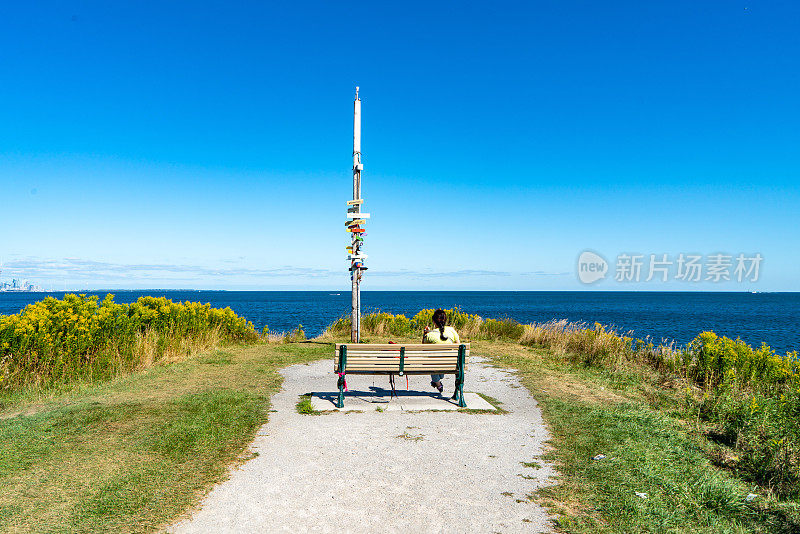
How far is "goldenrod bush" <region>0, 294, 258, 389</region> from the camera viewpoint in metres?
8.34

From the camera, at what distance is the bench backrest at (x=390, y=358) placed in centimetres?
702

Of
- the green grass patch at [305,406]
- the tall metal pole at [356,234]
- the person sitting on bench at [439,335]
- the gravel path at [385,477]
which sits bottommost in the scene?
the green grass patch at [305,406]

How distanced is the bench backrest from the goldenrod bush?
5594 millimetres

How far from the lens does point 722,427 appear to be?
6.41m

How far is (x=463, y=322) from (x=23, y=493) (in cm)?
1445

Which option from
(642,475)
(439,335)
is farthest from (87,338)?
(642,475)

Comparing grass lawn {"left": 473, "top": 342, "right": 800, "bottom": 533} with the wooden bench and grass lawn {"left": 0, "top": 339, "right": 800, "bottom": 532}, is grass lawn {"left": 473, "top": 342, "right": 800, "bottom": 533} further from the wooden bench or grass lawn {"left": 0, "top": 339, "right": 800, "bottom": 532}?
the wooden bench

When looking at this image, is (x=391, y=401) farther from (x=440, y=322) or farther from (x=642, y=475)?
→ (x=642, y=475)

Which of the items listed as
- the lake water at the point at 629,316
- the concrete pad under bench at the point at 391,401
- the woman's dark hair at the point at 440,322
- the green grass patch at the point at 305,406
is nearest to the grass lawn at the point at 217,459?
the green grass patch at the point at 305,406

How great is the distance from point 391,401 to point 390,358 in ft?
3.23

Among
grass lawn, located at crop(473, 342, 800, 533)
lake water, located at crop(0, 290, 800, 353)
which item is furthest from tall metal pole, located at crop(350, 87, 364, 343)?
lake water, located at crop(0, 290, 800, 353)

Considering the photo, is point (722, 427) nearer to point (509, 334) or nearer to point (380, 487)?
point (380, 487)

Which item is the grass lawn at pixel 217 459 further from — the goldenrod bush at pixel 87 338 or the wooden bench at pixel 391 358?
the wooden bench at pixel 391 358

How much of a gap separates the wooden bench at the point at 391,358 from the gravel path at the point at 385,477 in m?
0.62
